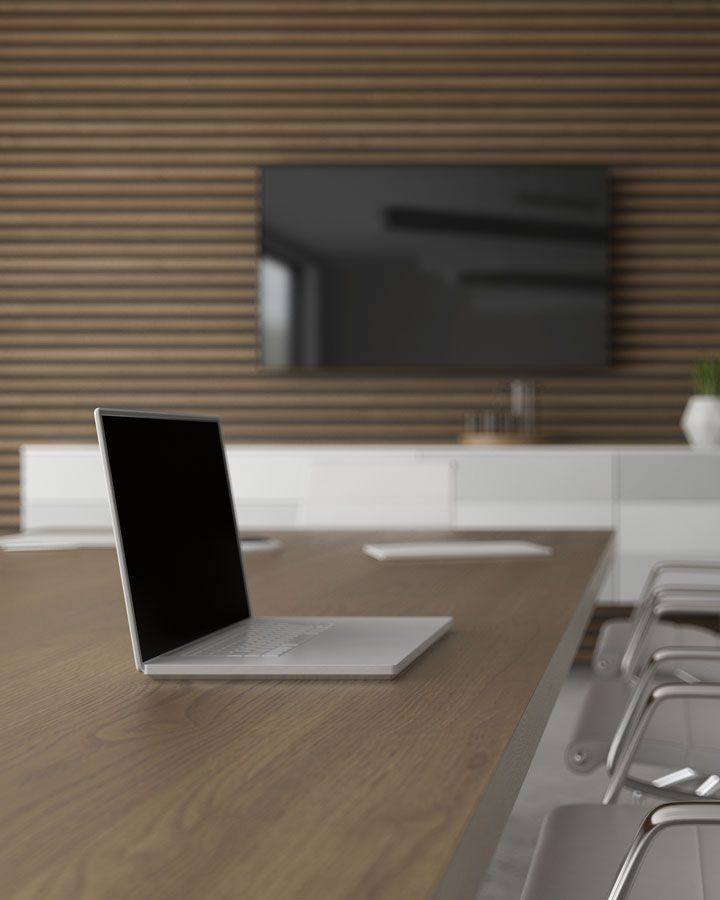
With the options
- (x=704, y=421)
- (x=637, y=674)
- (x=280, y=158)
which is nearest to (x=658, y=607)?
(x=637, y=674)

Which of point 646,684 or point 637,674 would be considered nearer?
point 646,684

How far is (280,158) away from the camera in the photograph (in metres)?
5.52

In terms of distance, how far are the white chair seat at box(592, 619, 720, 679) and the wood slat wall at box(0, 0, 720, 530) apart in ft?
7.75

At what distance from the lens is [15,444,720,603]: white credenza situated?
4863mm

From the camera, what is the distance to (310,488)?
12.6ft

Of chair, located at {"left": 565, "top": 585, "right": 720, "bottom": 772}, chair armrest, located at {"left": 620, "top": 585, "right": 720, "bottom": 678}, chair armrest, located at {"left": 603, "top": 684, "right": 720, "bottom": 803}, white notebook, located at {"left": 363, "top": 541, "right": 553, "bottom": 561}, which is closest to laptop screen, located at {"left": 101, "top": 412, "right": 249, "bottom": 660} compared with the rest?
chair armrest, located at {"left": 603, "top": 684, "right": 720, "bottom": 803}

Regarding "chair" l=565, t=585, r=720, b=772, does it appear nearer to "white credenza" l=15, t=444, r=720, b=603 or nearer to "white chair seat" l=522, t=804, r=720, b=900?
"white chair seat" l=522, t=804, r=720, b=900

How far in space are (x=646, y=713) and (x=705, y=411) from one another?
3416 millimetres

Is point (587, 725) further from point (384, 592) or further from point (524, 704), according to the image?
point (524, 704)

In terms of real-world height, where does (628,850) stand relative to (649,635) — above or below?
above

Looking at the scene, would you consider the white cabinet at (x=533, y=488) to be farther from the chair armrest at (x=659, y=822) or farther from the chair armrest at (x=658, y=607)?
the chair armrest at (x=659, y=822)

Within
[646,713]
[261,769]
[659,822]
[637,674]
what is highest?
[261,769]

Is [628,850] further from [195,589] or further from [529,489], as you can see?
[529,489]

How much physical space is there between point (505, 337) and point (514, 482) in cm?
75
